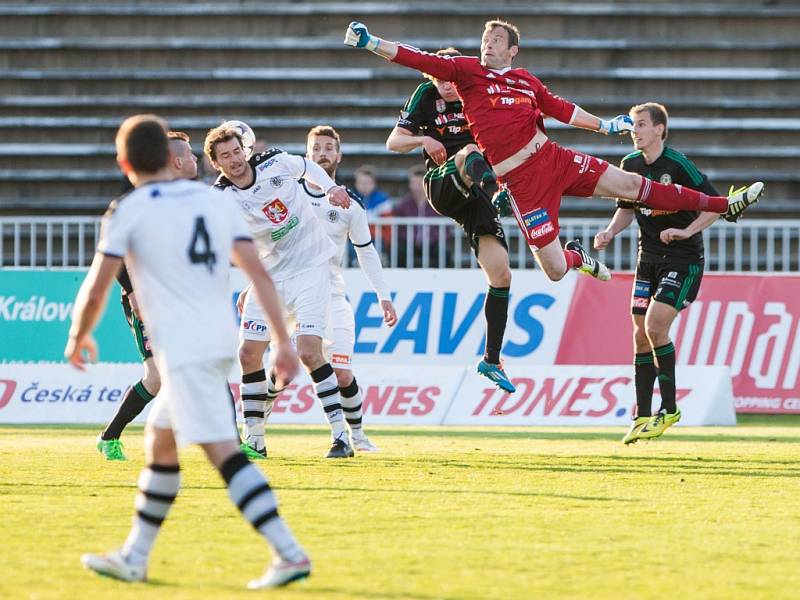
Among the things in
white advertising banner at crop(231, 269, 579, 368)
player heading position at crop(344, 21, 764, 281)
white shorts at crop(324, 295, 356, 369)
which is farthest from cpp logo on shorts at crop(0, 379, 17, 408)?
player heading position at crop(344, 21, 764, 281)

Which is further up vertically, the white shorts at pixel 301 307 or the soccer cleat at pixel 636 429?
the white shorts at pixel 301 307

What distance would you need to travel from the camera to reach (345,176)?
20406 millimetres

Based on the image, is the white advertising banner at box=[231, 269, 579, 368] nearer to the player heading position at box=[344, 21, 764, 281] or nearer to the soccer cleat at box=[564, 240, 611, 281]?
the soccer cleat at box=[564, 240, 611, 281]

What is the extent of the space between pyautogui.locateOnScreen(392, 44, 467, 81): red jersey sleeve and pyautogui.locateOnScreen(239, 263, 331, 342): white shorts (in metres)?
1.65

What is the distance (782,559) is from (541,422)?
917 cm

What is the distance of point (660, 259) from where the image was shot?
12.0m

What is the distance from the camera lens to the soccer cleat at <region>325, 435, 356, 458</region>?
10703 millimetres

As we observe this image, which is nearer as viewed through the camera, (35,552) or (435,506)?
A: (35,552)

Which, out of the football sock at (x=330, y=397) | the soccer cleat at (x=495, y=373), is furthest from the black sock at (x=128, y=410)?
the soccer cleat at (x=495, y=373)

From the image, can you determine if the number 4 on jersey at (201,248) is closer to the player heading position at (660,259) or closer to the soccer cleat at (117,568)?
the soccer cleat at (117,568)

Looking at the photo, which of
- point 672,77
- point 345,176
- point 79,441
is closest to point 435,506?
point 79,441

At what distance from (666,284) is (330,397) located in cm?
301

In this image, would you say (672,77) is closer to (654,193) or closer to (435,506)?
(654,193)

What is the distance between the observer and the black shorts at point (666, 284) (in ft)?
38.8
